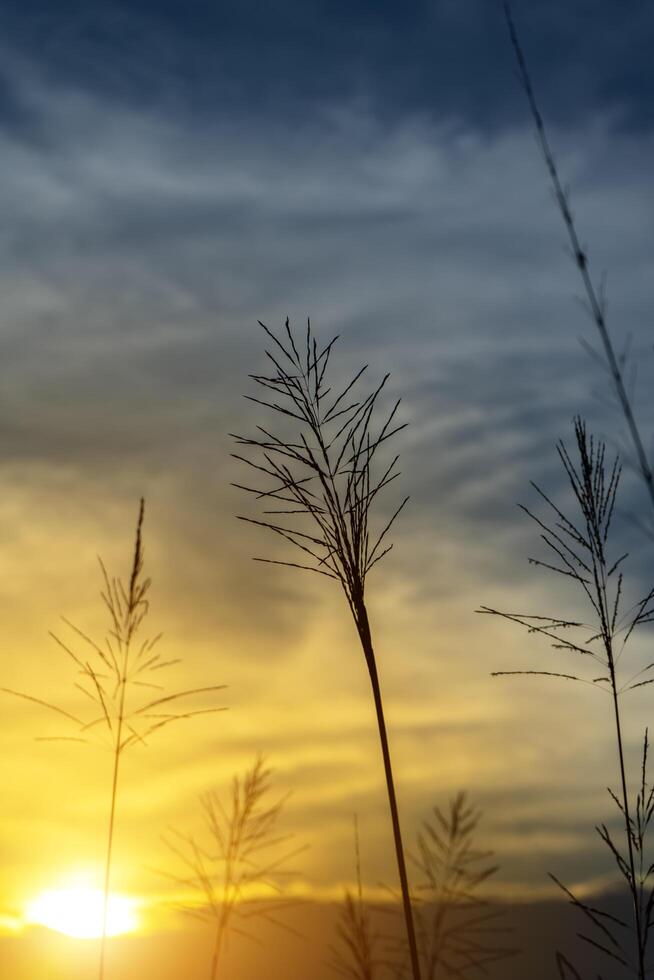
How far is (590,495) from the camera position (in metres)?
4.01

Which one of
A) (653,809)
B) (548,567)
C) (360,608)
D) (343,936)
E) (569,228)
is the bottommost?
(343,936)

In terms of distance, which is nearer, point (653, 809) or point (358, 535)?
point (358, 535)

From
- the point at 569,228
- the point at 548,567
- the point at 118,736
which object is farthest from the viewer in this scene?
the point at 118,736

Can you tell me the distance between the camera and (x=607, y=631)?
159 inches

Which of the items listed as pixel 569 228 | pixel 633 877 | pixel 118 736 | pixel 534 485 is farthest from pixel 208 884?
pixel 569 228

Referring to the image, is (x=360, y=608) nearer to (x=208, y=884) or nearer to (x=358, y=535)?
(x=358, y=535)

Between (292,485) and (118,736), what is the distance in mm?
2229

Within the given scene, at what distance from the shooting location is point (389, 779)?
9.48 ft

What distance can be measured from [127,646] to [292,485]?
7.14 feet

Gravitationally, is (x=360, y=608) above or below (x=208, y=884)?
above

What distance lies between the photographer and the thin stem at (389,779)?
278 centimetres

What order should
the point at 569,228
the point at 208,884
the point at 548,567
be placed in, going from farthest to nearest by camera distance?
the point at 208,884
the point at 548,567
the point at 569,228

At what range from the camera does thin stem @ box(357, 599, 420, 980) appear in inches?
109

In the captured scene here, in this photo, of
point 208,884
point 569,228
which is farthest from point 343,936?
point 569,228
